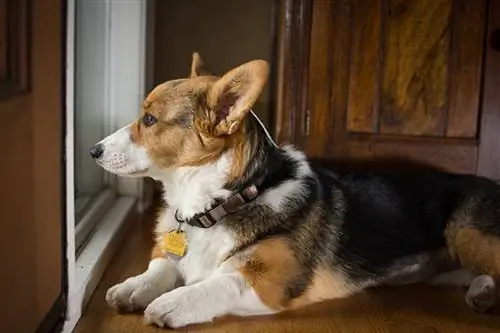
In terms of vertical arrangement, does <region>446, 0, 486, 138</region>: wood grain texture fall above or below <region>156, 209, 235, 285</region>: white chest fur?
above

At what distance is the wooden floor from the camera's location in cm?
171

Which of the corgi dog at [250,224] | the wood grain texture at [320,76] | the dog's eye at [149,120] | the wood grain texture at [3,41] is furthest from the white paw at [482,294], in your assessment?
the wood grain texture at [3,41]

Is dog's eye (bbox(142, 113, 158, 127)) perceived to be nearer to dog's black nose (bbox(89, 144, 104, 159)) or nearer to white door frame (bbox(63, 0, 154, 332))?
dog's black nose (bbox(89, 144, 104, 159))

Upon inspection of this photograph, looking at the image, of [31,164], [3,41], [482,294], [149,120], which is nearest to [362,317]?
[482,294]

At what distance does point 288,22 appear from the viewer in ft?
7.91

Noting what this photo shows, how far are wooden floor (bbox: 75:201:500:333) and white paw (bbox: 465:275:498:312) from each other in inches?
0.9

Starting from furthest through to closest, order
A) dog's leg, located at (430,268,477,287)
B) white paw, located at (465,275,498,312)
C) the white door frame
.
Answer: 1. the white door frame
2. dog's leg, located at (430,268,477,287)
3. white paw, located at (465,275,498,312)

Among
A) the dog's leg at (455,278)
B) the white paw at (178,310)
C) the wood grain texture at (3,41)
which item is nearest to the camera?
the wood grain texture at (3,41)

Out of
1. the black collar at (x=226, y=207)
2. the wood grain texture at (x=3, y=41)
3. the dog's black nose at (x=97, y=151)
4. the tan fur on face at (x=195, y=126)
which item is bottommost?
the black collar at (x=226, y=207)

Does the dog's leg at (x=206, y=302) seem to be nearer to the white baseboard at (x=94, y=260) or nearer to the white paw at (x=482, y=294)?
the white baseboard at (x=94, y=260)

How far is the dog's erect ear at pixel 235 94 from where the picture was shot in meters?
1.73

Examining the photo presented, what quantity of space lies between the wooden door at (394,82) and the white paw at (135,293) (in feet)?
2.64

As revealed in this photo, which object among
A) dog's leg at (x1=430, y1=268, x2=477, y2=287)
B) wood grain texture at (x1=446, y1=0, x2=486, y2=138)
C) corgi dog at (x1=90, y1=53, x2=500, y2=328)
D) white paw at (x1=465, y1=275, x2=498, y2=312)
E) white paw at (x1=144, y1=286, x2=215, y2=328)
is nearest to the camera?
white paw at (x1=144, y1=286, x2=215, y2=328)

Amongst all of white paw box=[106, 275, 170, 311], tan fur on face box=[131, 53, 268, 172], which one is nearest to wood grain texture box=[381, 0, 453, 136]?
tan fur on face box=[131, 53, 268, 172]
